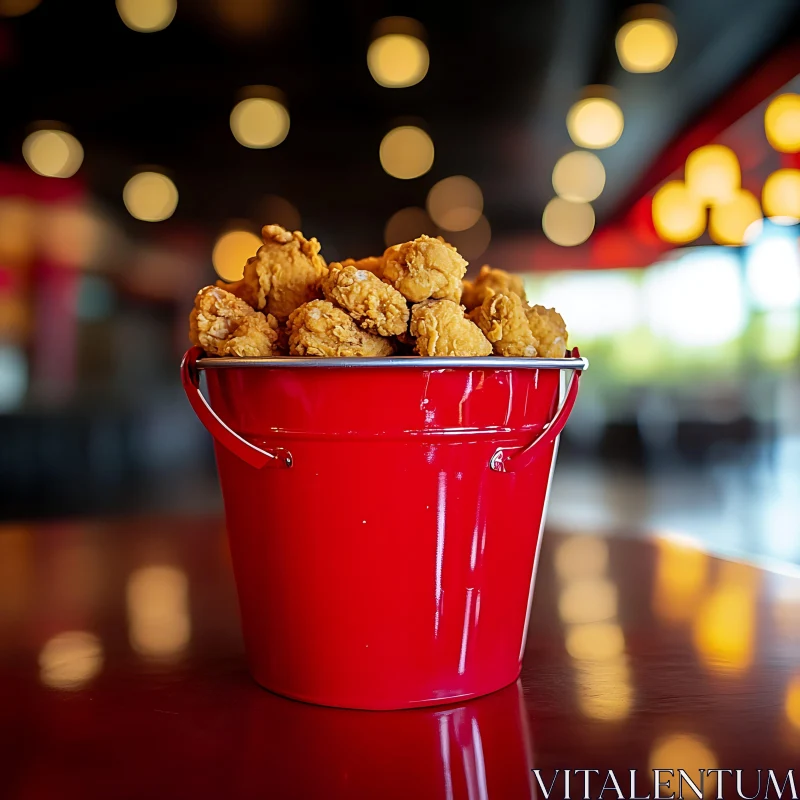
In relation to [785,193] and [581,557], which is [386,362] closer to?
[581,557]

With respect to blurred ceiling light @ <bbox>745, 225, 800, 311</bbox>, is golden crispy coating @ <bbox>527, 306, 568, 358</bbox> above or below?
below

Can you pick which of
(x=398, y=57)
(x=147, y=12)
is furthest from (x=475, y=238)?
(x=147, y=12)

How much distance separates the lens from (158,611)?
106 centimetres

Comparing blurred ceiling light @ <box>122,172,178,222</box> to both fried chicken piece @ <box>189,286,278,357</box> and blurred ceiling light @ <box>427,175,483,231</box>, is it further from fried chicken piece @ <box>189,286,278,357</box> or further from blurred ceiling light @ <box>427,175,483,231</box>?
fried chicken piece @ <box>189,286,278,357</box>

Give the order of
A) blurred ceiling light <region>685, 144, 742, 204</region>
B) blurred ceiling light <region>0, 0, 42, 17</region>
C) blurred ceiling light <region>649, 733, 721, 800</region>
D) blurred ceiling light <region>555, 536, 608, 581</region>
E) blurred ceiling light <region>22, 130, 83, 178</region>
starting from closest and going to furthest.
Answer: blurred ceiling light <region>649, 733, 721, 800</region> < blurred ceiling light <region>555, 536, 608, 581</region> < blurred ceiling light <region>0, 0, 42, 17</region> < blurred ceiling light <region>685, 144, 742, 204</region> < blurred ceiling light <region>22, 130, 83, 178</region>

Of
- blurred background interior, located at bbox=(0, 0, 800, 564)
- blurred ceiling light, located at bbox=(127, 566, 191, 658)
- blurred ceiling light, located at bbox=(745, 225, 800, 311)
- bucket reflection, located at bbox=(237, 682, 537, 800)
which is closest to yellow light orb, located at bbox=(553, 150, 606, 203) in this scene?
blurred background interior, located at bbox=(0, 0, 800, 564)

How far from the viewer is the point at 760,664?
0.86 meters

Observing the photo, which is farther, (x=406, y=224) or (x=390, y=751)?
(x=406, y=224)

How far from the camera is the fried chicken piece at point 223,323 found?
76 cm

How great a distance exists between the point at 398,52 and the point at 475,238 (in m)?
4.56

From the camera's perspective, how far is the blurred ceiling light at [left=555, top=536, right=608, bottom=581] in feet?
4.22

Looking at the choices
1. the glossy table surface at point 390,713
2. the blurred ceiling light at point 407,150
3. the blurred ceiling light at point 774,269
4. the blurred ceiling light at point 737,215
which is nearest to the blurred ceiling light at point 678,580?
the glossy table surface at point 390,713

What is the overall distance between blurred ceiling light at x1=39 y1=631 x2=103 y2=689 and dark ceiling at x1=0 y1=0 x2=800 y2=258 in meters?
3.59

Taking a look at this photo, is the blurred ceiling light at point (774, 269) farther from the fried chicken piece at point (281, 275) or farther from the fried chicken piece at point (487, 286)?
the fried chicken piece at point (281, 275)
